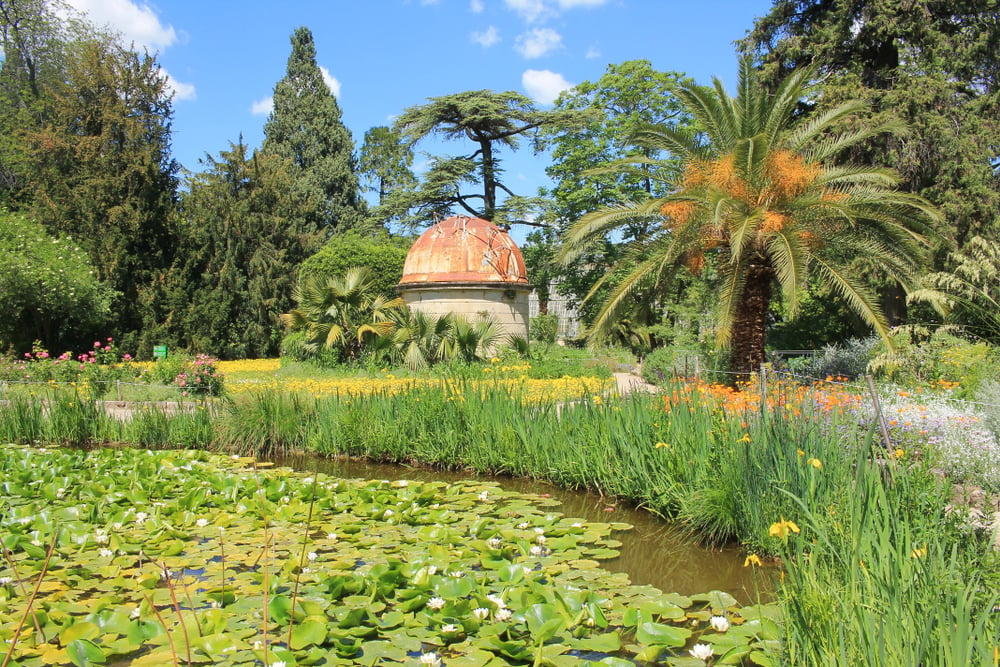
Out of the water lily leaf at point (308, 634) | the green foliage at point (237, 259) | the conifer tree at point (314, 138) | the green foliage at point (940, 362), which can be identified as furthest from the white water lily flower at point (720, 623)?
the conifer tree at point (314, 138)

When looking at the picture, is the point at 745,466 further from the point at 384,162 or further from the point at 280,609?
the point at 384,162

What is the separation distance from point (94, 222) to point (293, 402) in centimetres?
1897

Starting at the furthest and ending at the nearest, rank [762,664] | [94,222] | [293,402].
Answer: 1. [94,222]
2. [293,402]
3. [762,664]

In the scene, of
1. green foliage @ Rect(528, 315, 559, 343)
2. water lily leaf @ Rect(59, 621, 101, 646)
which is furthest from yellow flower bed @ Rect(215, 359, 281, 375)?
water lily leaf @ Rect(59, 621, 101, 646)

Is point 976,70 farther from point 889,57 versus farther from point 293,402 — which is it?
point 293,402

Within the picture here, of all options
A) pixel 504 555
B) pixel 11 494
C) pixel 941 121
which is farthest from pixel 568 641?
pixel 941 121

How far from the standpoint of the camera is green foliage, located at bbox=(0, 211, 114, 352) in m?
20.4

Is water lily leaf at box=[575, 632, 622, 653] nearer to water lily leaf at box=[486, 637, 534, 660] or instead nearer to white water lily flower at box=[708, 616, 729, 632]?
water lily leaf at box=[486, 637, 534, 660]

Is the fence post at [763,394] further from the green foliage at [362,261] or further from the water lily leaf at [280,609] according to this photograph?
the green foliage at [362,261]

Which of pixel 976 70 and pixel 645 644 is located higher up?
pixel 976 70

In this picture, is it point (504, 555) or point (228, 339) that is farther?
point (228, 339)

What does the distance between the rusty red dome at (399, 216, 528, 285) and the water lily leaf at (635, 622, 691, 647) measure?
18000mm

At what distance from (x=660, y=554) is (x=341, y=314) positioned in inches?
560

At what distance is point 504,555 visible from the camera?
4.98 meters
